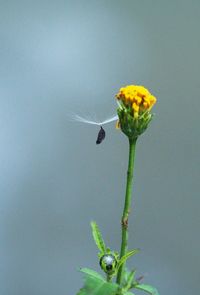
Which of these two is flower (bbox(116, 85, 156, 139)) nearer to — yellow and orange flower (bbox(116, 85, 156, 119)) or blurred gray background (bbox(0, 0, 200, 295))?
yellow and orange flower (bbox(116, 85, 156, 119))

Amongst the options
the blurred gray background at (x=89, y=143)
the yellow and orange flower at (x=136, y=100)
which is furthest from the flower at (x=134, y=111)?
the blurred gray background at (x=89, y=143)

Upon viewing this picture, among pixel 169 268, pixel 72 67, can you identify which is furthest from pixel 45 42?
pixel 169 268

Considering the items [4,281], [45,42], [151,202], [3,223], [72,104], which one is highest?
[45,42]

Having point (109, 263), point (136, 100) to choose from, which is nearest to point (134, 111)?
point (136, 100)

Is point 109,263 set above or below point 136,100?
below

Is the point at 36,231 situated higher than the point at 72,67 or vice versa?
the point at 72,67

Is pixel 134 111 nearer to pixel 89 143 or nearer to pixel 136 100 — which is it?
pixel 136 100

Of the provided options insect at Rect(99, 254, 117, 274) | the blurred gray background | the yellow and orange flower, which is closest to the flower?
the yellow and orange flower

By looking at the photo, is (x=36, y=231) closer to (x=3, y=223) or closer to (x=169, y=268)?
(x=3, y=223)
